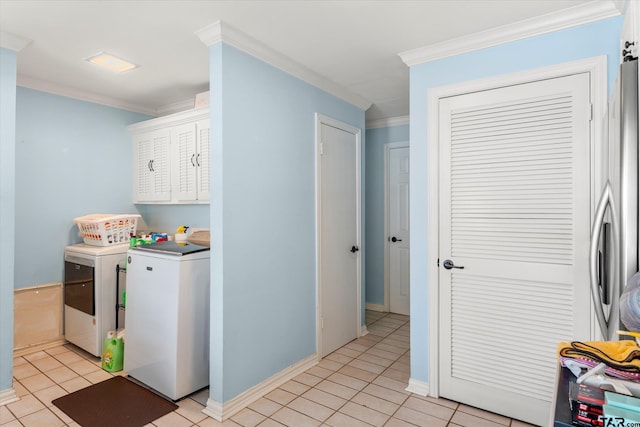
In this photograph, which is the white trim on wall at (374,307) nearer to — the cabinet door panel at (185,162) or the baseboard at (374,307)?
the baseboard at (374,307)

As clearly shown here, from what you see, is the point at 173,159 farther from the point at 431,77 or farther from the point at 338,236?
the point at 431,77

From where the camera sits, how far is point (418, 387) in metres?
2.64

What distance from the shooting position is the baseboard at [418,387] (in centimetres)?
262

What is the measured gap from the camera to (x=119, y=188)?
388 centimetres

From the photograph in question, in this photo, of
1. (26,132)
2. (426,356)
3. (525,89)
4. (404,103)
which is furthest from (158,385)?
(404,103)

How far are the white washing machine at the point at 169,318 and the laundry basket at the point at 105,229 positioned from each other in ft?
2.41

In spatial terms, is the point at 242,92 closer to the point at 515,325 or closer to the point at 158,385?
the point at 158,385

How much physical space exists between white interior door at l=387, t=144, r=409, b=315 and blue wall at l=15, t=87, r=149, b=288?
2989mm

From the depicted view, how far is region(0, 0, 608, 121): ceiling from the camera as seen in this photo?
207 centimetres

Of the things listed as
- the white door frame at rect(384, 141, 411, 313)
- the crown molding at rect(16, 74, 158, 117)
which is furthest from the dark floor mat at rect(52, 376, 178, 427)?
the white door frame at rect(384, 141, 411, 313)

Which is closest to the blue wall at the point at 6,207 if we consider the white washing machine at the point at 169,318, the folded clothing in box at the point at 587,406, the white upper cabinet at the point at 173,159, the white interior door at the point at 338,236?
the white washing machine at the point at 169,318

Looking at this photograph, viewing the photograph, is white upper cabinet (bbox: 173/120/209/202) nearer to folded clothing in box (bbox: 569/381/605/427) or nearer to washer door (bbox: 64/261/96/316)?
washer door (bbox: 64/261/96/316)

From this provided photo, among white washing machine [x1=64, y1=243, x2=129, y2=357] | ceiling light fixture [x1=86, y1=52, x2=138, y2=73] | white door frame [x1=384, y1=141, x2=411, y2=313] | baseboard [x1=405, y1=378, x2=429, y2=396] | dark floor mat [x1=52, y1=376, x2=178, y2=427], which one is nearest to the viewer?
dark floor mat [x1=52, y1=376, x2=178, y2=427]

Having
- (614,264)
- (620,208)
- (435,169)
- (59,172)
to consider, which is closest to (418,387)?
(435,169)
